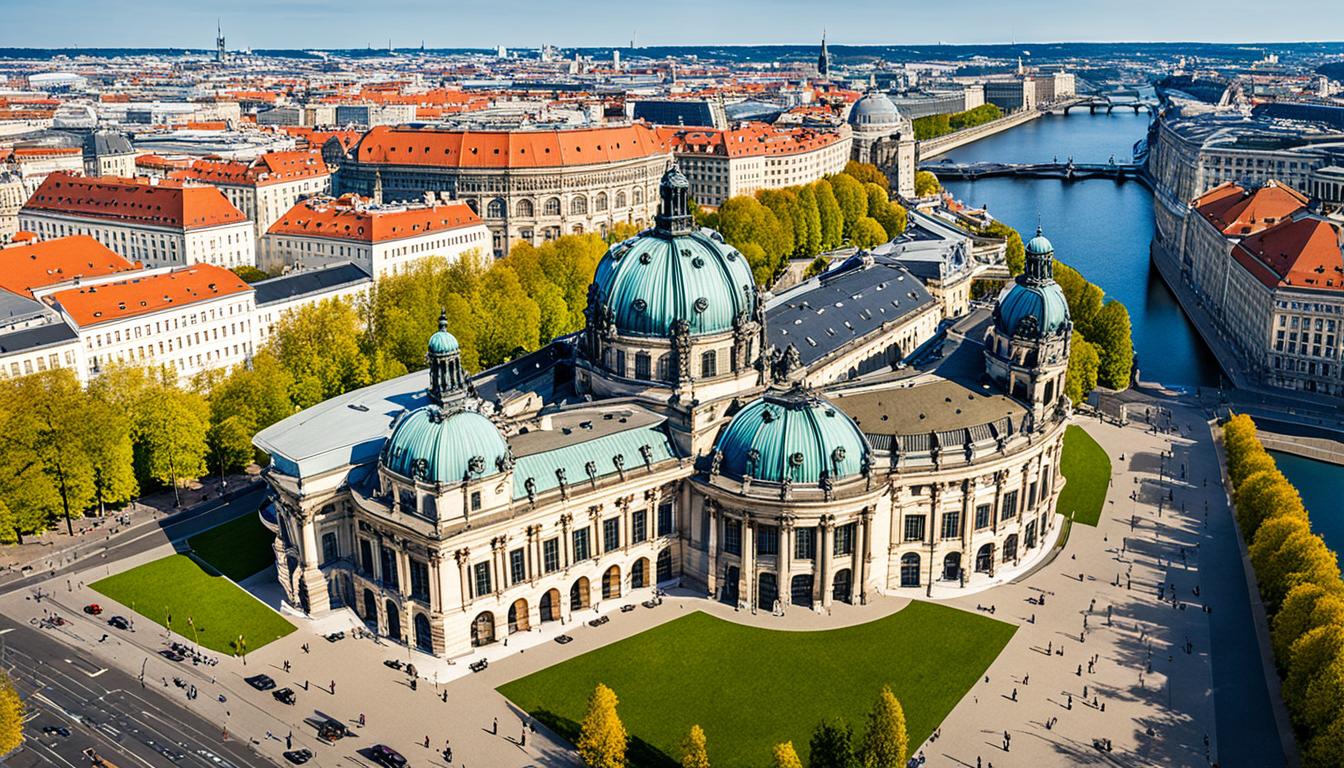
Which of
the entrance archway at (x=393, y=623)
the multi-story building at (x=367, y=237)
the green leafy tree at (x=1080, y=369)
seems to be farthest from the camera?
the multi-story building at (x=367, y=237)

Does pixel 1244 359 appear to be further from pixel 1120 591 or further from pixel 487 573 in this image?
pixel 487 573

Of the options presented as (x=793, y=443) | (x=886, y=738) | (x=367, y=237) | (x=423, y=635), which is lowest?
(x=423, y=635)

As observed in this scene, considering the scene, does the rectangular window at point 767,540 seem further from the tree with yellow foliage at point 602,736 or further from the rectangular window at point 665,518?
the tree with yellow foliage at point 602,736

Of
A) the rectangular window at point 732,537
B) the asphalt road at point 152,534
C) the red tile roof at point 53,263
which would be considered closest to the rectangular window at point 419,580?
the rectangular window at point 732,537

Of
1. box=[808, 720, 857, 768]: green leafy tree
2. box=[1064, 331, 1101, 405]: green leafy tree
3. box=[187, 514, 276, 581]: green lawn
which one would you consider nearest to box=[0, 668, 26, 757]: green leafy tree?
box=[187, 514, 276, 581]: green lawn

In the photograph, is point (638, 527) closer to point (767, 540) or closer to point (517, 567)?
point (767, 540)

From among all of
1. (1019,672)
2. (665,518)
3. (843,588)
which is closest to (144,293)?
(665,518)

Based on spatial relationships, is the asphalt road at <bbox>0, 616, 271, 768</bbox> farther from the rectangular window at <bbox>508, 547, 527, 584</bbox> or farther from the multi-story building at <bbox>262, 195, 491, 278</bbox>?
the multi-story building at <bbox>262, 195, 491, 278</bbox>

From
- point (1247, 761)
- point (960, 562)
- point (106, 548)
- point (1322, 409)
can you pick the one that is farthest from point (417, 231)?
point (1247, 761)
